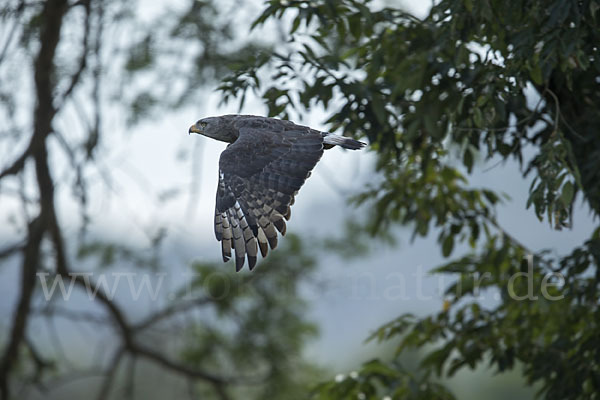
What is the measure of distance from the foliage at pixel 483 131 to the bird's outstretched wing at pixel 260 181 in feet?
1.21

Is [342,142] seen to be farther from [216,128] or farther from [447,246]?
[447,246]

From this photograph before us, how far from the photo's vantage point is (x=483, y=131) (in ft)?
10.9

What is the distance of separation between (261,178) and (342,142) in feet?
1.27

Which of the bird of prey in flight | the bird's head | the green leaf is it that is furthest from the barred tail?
the green leaf

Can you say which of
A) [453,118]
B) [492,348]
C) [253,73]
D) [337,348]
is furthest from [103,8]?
[337,348]

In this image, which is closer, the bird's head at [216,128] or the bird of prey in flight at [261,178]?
the bird of prey in flight at [261,178]

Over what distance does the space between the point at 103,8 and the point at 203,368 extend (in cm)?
412

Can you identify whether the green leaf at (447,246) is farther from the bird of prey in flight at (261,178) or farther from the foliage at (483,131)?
the bird of prey in flight at (261,178)

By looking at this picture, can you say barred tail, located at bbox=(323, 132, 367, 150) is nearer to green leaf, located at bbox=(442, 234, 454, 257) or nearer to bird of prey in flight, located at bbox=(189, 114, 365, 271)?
bird of prey in flight, located at bbox=(189, 114, 365, 271)

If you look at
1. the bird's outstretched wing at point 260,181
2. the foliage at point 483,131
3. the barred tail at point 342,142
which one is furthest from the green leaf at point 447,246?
the bird's outstretched wing at point 260,181

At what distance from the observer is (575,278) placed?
3.54 meters

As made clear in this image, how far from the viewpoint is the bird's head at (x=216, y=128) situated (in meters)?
3.59

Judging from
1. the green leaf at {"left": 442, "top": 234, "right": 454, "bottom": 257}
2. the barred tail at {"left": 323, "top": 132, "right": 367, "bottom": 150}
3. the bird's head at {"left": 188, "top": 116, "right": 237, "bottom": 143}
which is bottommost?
the green leaf at {"left": 442, "top": 234, "right": 454, "bottom": 257}

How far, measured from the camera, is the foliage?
2967 mm
